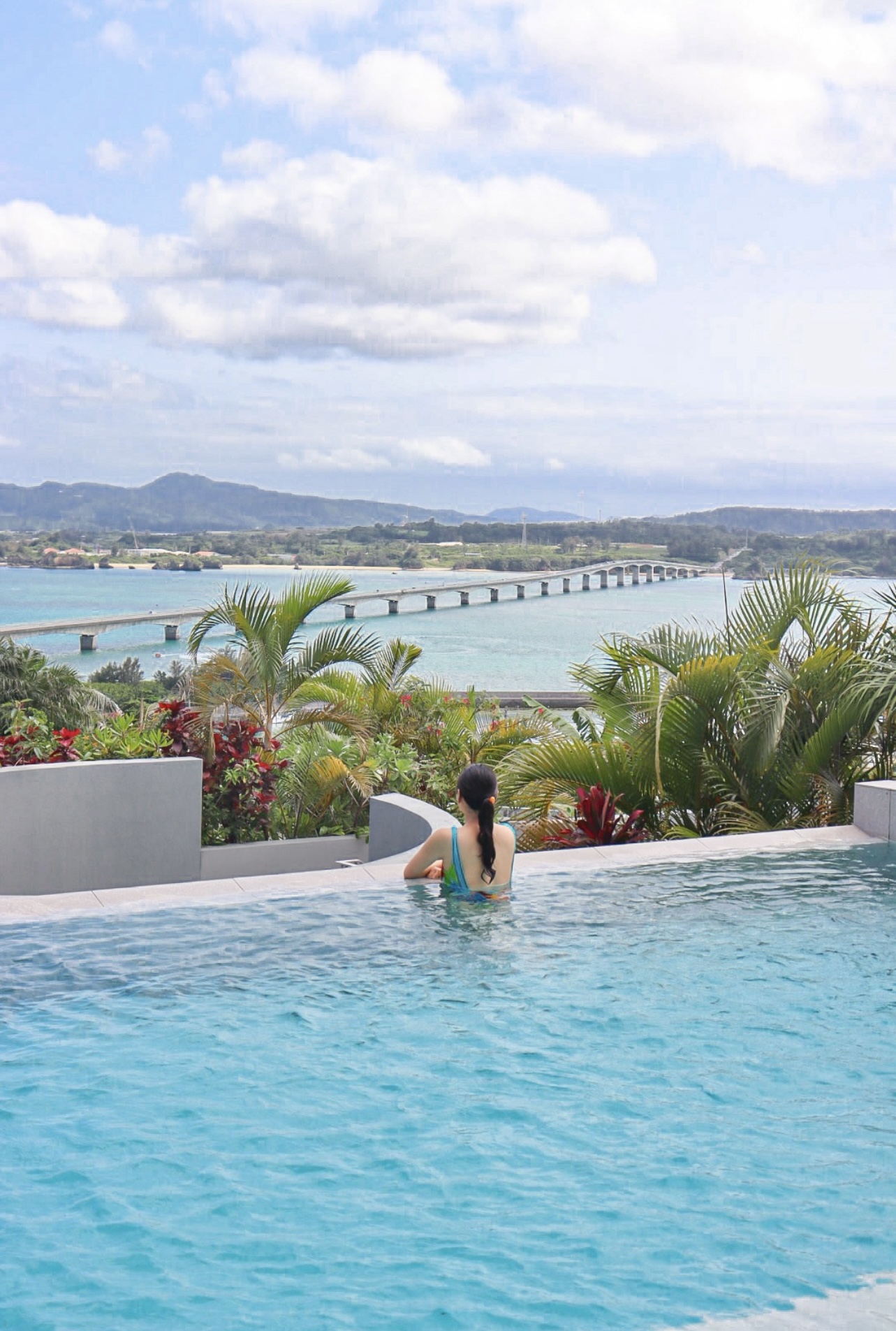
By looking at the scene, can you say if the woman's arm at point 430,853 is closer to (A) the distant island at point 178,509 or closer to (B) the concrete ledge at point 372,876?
(B) the concrete ledge at point 372,876

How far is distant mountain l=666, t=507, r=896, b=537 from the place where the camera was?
1919 inches

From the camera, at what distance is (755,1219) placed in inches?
144

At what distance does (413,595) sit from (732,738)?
70.9m

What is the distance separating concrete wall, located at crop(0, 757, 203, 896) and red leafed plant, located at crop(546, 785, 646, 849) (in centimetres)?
253

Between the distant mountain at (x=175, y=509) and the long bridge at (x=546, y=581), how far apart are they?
55.8 ft

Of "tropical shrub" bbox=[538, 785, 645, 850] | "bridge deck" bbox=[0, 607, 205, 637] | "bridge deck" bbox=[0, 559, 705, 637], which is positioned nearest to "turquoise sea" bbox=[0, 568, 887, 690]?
"bridge deck" bbox=[0, 559, 705, 637]

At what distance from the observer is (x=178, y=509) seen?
490ft

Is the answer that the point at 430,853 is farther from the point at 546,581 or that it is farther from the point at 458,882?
the point at 546,581

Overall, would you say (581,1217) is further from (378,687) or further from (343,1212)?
(378,687)

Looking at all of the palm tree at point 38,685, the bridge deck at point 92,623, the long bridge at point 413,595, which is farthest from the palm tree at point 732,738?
the bridge deck at point 92,623

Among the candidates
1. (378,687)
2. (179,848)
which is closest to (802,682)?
(378,687)

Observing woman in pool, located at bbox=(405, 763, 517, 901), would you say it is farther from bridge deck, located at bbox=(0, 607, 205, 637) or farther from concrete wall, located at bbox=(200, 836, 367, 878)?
bridge deck, located at bbox=(0, 607, 205, 637)

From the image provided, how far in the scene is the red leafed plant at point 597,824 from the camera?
8445mm

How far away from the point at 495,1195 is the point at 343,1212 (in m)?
0.47
